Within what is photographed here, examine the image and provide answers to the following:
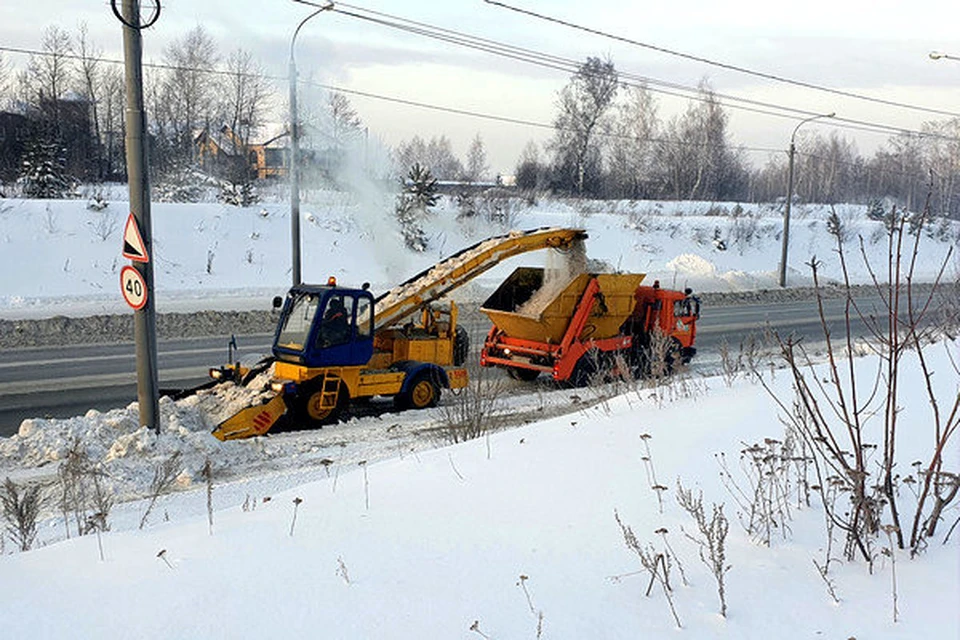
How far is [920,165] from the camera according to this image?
→ 87.4 meters

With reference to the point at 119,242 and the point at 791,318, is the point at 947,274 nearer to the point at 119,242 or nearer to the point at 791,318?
the point at 791,318

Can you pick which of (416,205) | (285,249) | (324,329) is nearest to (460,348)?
(324,329)

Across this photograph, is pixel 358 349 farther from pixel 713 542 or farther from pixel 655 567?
pixel 655 567

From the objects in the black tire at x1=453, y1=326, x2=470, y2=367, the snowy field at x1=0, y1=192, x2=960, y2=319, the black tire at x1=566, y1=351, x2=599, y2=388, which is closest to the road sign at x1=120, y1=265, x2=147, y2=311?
the black tire at x1=453, y1=326, x2=470, y2=367

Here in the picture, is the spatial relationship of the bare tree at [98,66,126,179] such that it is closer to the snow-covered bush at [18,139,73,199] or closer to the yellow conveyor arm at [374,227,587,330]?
the snow-covered bush at [18,139,73,199]

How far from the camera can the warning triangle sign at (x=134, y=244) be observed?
9086 mm

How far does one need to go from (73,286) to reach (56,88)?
2764 centimetres

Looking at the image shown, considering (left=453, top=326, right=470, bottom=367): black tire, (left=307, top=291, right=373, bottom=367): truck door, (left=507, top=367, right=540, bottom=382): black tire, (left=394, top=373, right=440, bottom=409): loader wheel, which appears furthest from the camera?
(left=507, top=367, right=540, bottom=382): black tire

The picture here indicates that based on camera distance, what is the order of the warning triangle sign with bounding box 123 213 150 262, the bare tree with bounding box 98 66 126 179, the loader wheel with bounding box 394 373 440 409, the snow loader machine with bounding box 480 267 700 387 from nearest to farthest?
the warning triangle sign with bounding box 123 213 150 262 < the loader wheel with bounding box 394 373 440 409 < the snow loader machine with bounding box 480 267 700 387 < the bare tree with bounding box 98 66 126 179

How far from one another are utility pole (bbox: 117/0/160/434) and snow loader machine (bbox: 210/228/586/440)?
1.05m

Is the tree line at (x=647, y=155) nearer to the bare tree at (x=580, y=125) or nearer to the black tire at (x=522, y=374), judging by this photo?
the bare tree at (x=580, y=125)

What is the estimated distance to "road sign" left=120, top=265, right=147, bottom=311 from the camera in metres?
9.20

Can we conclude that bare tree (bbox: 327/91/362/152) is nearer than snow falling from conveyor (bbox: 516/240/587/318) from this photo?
No

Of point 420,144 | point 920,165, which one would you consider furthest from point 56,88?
point 920,165
